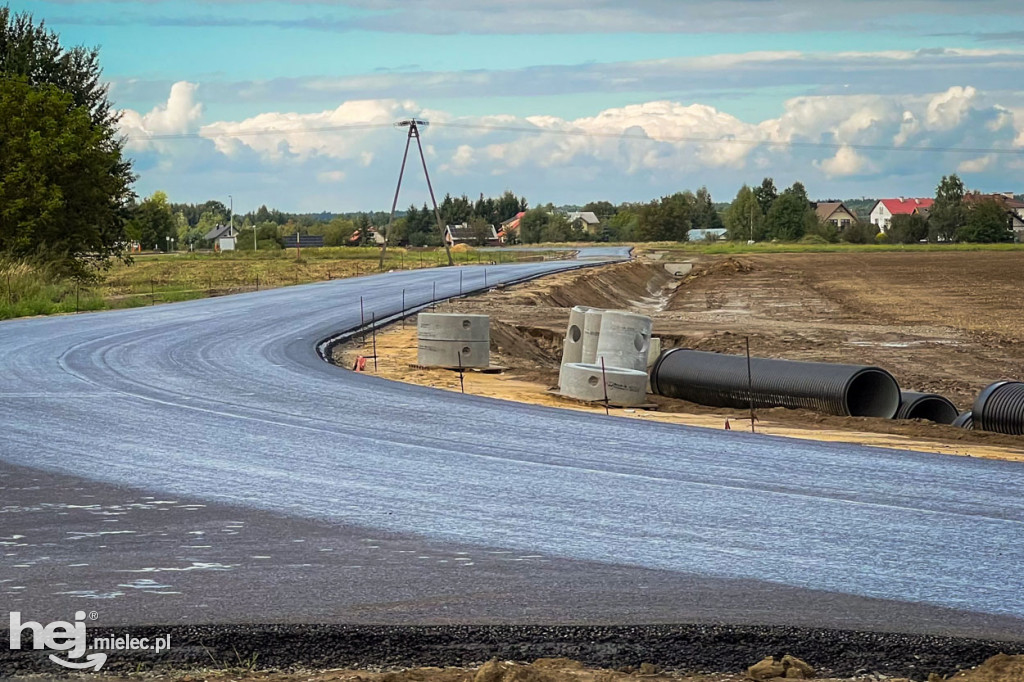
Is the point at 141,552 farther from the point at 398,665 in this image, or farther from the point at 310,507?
the point at 398,665

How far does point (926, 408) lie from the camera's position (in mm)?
16438

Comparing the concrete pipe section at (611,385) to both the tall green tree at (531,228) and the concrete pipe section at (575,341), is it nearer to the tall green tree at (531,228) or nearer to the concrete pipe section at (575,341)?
the concrete pipe section at (575,341)

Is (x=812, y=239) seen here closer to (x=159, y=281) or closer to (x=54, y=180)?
(x=159, y=281)

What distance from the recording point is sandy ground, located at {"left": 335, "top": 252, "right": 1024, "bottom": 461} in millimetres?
14727

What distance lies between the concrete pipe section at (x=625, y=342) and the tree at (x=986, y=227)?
14844cm

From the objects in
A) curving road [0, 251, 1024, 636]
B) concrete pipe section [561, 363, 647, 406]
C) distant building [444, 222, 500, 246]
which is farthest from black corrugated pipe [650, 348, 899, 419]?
distant building [444, 222, 500, 246]

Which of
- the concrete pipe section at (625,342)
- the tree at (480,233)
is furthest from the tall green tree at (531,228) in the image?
the concrete pipe section at (625,342)

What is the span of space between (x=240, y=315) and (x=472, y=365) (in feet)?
39.3

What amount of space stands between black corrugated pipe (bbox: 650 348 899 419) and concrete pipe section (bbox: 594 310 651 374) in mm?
638

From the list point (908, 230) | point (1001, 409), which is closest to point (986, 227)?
point (908, 230)

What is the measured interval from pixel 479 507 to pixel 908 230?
170764 mm

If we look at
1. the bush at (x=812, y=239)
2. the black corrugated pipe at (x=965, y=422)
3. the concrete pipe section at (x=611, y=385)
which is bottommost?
the black corrugated pipe at (x=965, y=422)

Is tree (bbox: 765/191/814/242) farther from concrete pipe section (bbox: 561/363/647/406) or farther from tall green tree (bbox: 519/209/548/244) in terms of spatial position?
concrete pipe section (bbox: 561/363/647/406)

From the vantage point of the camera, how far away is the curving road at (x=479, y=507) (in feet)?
22.6
